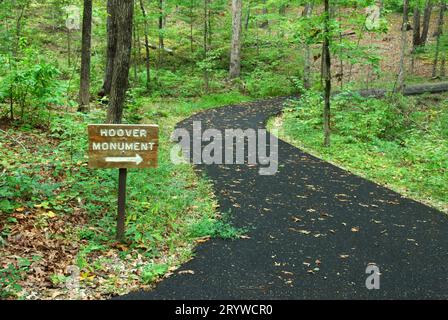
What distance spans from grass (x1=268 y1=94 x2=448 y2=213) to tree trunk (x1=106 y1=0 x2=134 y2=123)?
6.55 metres

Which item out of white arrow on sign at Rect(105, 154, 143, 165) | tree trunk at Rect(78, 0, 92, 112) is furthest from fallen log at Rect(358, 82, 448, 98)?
white arrow on sign at Rect(105, 154, 143, 165)

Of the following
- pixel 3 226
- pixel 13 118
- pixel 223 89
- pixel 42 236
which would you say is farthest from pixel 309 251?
pixel 223 89

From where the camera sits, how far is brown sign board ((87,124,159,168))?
527 cm

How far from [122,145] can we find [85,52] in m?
7.54

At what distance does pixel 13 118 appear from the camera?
9.72 meters

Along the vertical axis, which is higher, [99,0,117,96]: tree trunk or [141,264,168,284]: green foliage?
[99,0,117,96]: tree trunk

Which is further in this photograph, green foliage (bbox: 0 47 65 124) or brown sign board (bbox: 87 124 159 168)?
green foliage (bbox: 0 47 65 124)

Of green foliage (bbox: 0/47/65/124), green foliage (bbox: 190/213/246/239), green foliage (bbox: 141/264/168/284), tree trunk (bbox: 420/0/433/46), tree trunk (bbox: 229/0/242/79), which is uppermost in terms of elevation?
tree trunk (bbox: 420/0/433/46)

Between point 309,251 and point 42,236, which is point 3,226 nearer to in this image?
point 42,236

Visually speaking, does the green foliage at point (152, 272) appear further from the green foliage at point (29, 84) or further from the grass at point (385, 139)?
the grass at point (385, 139)

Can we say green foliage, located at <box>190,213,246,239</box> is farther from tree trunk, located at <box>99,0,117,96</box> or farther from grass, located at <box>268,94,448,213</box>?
tree trunk, located at <box>99,0,117,96</box>

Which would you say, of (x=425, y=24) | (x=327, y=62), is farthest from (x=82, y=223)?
(x=425, y=24)
